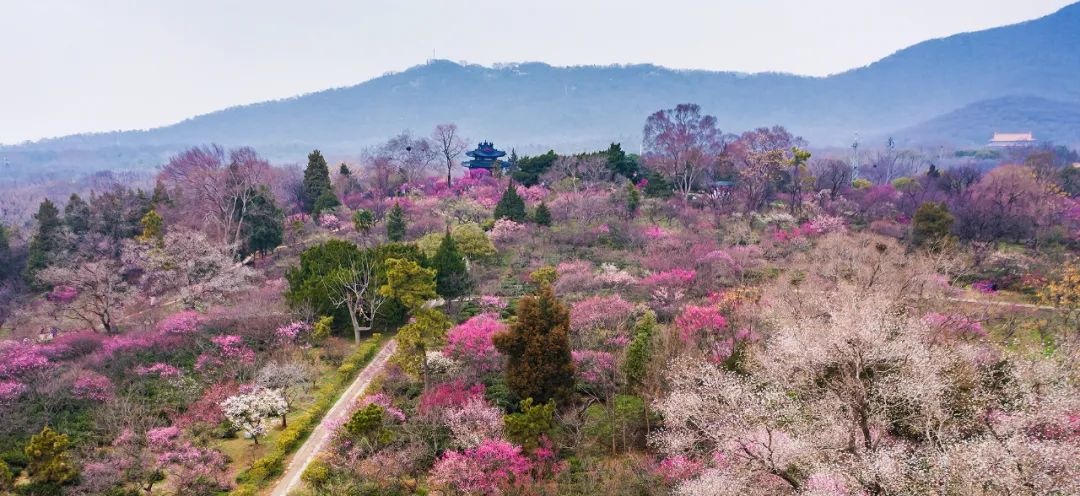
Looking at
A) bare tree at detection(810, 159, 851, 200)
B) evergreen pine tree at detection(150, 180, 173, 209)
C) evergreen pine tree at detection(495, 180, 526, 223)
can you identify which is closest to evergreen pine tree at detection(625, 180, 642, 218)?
evergreen pine tree at detection(495, 180, 526, 223)

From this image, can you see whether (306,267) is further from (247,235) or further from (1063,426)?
(1063,426)

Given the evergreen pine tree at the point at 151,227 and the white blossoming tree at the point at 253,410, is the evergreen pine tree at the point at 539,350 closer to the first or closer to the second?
the white blossoming tree at the point at 253,410

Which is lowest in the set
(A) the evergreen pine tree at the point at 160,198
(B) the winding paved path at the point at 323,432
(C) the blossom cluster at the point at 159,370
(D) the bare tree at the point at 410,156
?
(B) the winding paved path at the point at 323,432

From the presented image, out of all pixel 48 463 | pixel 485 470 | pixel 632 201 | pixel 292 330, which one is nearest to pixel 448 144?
pixel 632 201

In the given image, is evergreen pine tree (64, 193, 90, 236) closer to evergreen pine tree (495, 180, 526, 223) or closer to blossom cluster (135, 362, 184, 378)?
blossom cluster (135, 362, 184, 378)

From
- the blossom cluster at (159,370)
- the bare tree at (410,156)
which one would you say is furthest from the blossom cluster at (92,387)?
the bare tree at (410,156)

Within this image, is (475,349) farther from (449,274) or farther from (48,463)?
(48,463)
